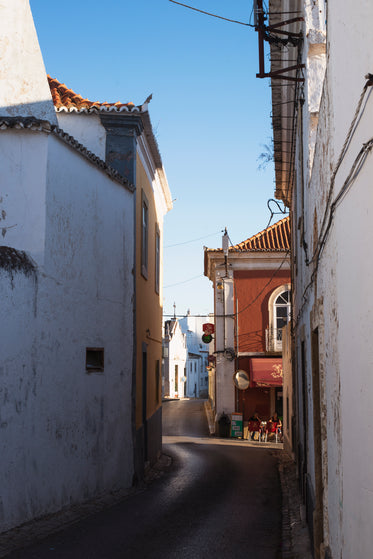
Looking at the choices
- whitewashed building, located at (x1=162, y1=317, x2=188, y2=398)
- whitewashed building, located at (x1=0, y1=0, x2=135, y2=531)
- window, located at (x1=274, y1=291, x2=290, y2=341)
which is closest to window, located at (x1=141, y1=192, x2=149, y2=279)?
whitewashed building, located at (x1=0, y1=0, x2=135, y2=531)

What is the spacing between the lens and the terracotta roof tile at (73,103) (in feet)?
45.9

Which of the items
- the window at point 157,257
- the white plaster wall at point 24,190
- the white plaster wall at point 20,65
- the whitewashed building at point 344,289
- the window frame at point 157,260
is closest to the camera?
the whitewashed building at point 344,289

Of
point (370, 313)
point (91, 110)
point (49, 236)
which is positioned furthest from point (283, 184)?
point (370, 313)

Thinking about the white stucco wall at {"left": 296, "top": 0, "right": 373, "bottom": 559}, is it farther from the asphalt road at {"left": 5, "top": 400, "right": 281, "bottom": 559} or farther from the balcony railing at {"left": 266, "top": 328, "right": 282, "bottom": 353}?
the balcony railing at {"left": 266, "top": 328, "right": 282, "bottom": 353}

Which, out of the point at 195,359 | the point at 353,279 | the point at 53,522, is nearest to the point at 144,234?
the point at 53,522

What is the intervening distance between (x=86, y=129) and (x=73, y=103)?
1248 mm

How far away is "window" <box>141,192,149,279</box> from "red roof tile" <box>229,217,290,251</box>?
1357 centimetres

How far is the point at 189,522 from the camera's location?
920cm

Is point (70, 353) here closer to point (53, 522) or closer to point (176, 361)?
point (53, 522)

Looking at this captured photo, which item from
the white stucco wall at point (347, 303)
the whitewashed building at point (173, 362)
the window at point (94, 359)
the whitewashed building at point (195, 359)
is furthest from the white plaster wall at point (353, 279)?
the whitewashed building at point (195, 359)

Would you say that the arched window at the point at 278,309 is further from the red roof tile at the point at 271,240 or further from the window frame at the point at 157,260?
the window frame at the point at 157,260

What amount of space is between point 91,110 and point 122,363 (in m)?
5.60

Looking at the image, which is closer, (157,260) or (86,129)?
(86,129)

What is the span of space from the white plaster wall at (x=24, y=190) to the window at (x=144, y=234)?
5.71 meters
